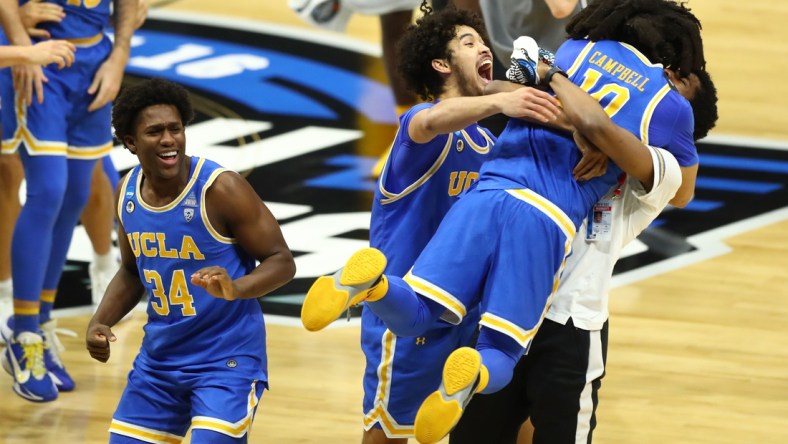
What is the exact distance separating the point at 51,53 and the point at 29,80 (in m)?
0.34

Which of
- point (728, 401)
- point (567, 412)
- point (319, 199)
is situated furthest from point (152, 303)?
point (319, 199)

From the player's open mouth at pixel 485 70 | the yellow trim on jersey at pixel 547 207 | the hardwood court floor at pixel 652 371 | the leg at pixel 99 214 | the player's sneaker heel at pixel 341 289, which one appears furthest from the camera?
the leg at pixel 99 214

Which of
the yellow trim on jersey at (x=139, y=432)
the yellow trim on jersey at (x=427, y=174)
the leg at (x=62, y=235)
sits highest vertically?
the yellow trim on jersey at (x=427, y=174)

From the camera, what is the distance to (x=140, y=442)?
3.78 m

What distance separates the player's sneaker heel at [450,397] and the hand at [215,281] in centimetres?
59

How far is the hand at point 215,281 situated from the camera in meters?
3.58

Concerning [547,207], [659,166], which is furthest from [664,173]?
[547,207]

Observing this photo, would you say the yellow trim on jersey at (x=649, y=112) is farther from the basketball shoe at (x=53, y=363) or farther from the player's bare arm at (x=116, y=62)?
the basketball shoe at (x=53, y=363)

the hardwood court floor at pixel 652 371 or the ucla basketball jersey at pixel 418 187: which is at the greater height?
the ucla basketball jersey at pixel 418 187

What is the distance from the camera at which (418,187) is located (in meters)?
3.92

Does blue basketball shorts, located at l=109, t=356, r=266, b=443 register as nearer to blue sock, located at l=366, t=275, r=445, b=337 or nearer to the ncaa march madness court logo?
blue sock, located at l=366, t=275, r=445, b=337

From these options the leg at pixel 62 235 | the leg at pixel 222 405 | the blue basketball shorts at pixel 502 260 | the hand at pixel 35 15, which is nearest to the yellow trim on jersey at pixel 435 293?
the blue basketball shorts at pixel 502 260

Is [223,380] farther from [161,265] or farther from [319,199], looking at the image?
[319,199]

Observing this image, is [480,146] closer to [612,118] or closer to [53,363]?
[612,118]
